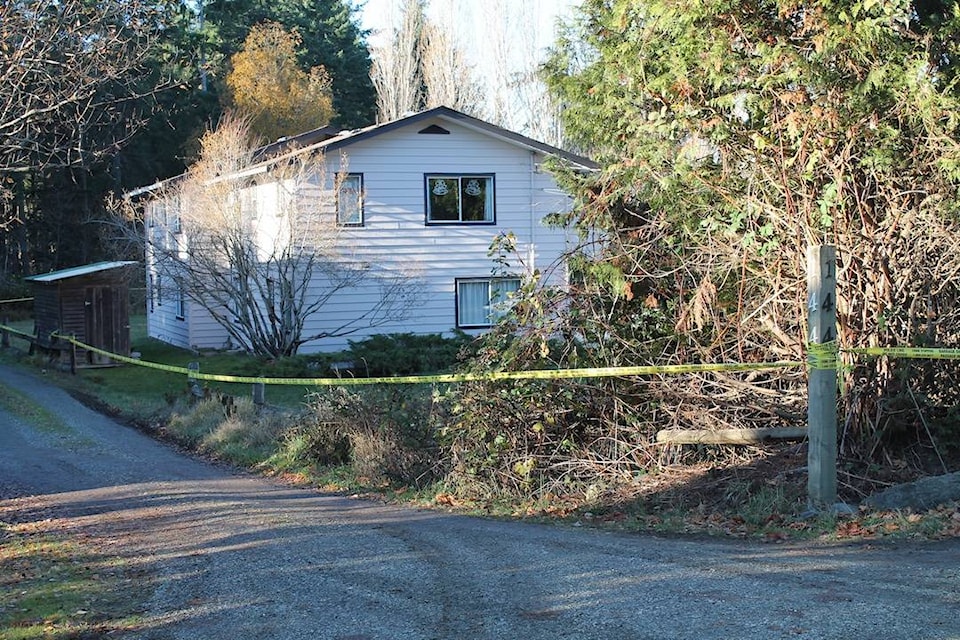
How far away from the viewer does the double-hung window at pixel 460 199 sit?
2556 centimetres

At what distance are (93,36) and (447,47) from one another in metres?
38.9

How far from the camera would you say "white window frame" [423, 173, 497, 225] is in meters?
25.5

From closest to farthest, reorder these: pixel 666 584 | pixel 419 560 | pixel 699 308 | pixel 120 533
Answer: pixel 666 584
pixel 419 560
pixel 120 533
pixel 699 308

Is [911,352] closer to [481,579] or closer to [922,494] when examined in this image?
[922,494]

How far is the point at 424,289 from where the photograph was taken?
25.6 m

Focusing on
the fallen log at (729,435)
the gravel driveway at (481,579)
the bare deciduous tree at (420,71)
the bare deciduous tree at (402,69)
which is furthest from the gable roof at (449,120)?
the bare deciduous tree at (402,69)

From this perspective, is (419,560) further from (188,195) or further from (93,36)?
(188,195)

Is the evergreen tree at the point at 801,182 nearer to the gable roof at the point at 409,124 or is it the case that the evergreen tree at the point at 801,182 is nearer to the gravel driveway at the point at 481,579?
the gravel driveway at the point at 481,579

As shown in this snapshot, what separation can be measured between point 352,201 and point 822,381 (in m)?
17.3

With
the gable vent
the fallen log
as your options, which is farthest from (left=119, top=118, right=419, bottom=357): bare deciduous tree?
the fallen log

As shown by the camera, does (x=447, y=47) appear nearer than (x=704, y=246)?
No

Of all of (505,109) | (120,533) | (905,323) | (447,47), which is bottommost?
(120,533)

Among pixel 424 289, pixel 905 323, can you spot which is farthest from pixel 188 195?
pixel 905 323

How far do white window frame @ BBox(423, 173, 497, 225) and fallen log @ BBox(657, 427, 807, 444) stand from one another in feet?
51.4
